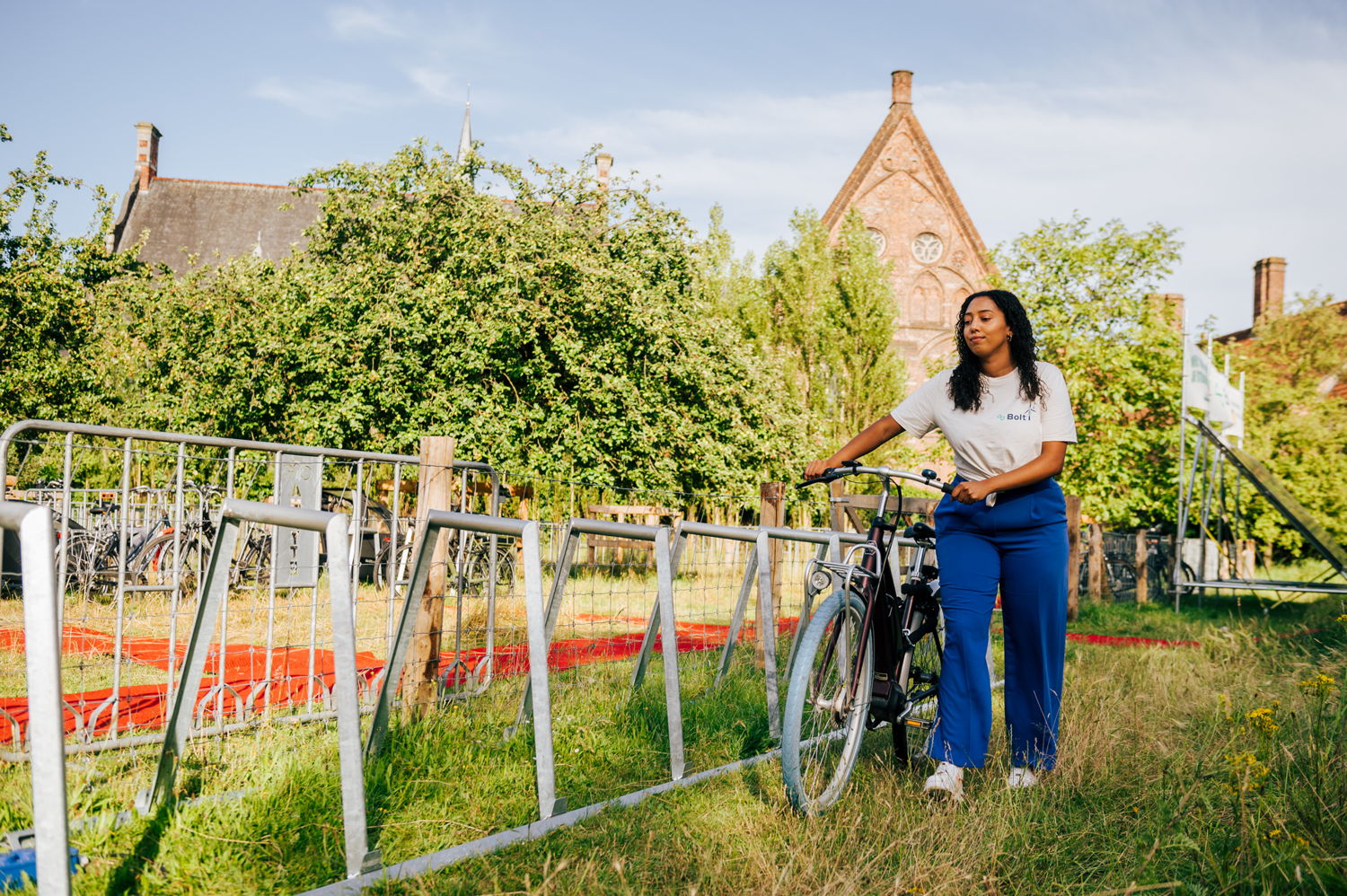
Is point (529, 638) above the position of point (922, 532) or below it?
below

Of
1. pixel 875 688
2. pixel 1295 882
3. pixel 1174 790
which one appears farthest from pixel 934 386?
pixel 1295 882

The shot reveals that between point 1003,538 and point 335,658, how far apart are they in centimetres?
251

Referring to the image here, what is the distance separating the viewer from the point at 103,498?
7.22 metres

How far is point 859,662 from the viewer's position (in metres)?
3.76

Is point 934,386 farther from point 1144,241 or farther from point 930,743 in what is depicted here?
point 1144,241

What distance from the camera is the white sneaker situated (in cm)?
361

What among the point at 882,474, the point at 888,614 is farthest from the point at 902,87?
the point at 888,614

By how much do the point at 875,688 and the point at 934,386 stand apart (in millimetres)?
1234

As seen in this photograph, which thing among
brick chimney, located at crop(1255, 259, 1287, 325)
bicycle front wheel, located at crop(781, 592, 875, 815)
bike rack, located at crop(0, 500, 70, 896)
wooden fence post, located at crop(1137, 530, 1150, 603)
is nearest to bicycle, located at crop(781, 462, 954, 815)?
bicycle front wheel, located at crop(781, 592, 875, 815)

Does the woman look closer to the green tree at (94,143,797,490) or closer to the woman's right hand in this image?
the woman's right hand

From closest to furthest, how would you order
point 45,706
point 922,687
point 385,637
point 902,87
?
point 45,706
point 922,687
point 385,637
point 902,87

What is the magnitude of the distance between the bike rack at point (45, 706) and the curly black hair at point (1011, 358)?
121 inches

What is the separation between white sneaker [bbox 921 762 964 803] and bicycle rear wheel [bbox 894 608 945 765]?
0.82 ft

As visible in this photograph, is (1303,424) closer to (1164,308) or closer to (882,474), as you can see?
(1164,308)
